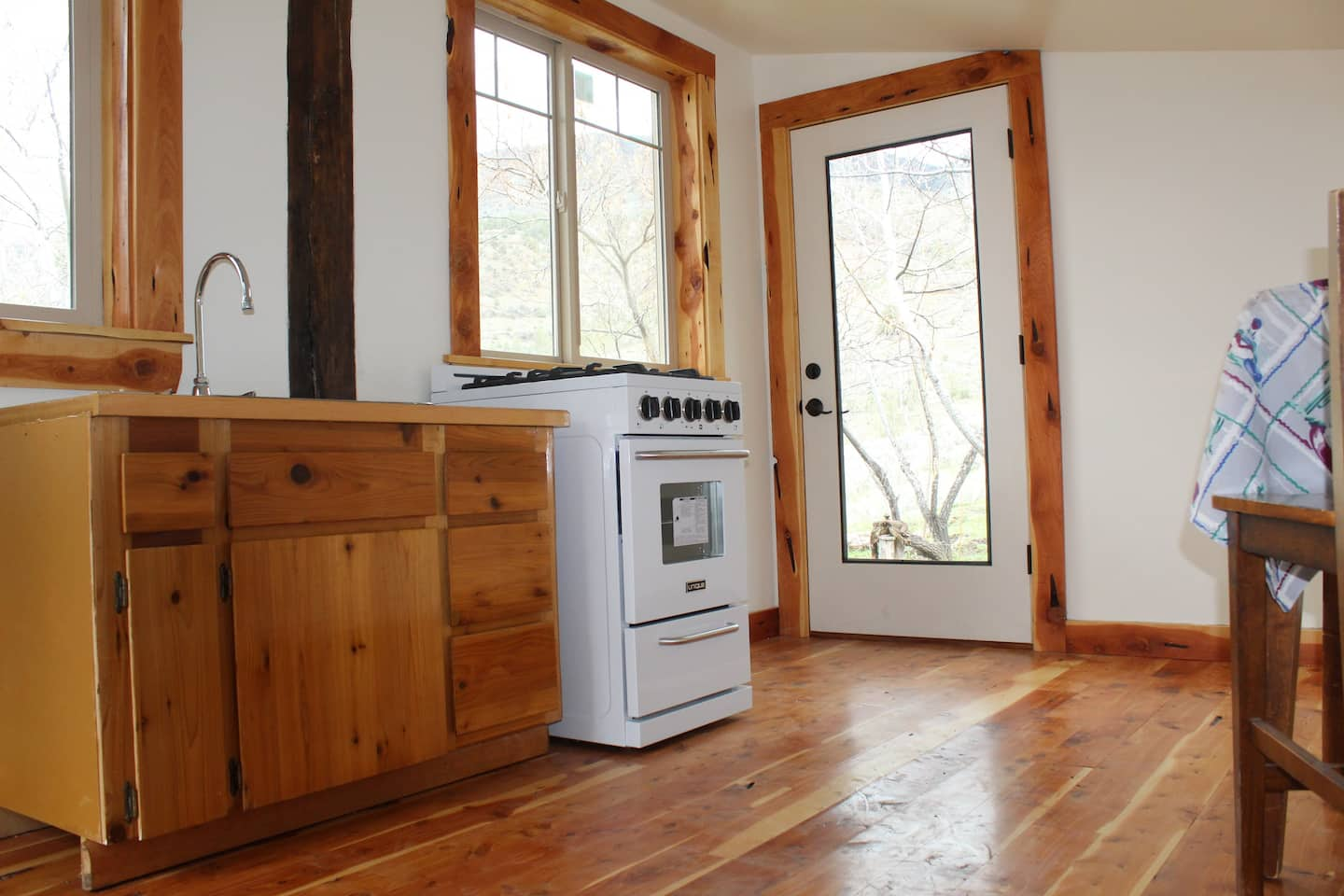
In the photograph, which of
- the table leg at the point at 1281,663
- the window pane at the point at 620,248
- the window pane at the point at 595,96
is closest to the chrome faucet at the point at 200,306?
the window pane at the point at 620,248

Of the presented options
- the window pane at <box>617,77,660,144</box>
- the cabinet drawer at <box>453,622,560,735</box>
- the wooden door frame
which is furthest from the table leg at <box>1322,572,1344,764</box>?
the window pane at <box>617,77,660,144</box>

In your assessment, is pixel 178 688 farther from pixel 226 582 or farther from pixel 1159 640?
pixel 1159 640

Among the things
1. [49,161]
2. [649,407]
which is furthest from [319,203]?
[649,407]

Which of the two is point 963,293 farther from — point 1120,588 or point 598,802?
point 598,802

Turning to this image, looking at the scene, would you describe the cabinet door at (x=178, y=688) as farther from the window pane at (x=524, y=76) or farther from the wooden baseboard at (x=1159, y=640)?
the wooden baseboard at (x=1159, y=640)

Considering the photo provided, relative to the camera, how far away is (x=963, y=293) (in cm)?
398

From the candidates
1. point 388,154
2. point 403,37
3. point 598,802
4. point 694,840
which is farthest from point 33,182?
point 694,840

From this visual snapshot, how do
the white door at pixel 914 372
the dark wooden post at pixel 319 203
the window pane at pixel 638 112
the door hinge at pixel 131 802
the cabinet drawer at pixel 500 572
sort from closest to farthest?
the door hinge at pixel 131 802 < the cabinet drawer at pixel 500 572 < the dark wooden post at pixel 319 203 < the white door at pixel 914 372 < the window pane at pixel 638 112

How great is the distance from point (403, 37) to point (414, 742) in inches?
76.3

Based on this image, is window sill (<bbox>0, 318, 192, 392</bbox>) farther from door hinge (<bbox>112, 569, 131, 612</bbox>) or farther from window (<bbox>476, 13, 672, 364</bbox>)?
window (<bbox>476, 13, 672, 364</bbox>)

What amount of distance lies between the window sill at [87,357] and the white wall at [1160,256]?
2.87 metres

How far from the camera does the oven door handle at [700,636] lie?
8.74 ft

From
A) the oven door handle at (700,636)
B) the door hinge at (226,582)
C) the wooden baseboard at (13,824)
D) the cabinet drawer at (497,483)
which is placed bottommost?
the wooden baseboard at (13,824)

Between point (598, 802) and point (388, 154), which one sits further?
point (388, 154)
